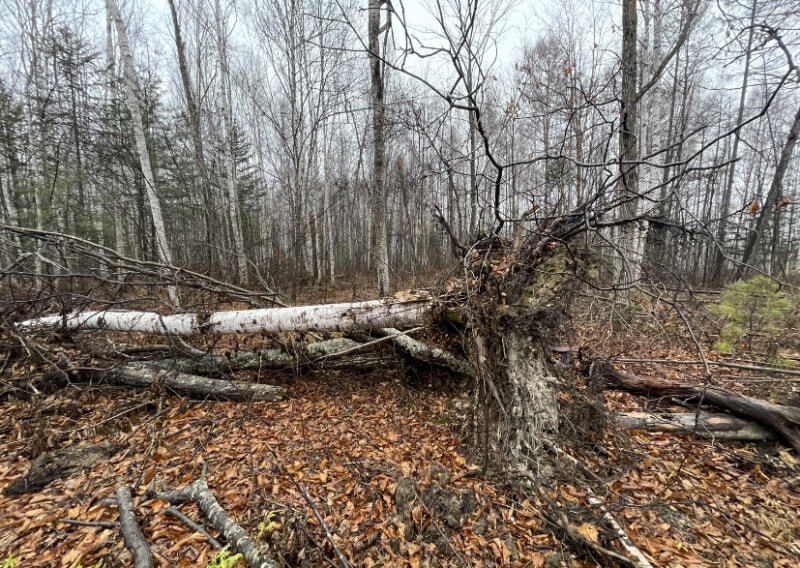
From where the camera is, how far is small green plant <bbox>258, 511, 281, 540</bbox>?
1957 mm

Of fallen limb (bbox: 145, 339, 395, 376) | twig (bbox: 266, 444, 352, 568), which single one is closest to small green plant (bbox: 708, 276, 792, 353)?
fallen limb (bbox: 145, 339, 395, 376)

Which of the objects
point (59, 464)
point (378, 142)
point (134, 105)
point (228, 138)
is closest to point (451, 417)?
point (59, 464)

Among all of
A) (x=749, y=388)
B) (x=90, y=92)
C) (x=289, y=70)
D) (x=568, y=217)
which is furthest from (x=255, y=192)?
(x=749, y=388)

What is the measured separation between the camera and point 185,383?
12.0ft

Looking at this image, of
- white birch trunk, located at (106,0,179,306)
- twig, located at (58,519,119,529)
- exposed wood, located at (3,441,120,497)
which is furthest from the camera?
white birch trunk, located at (106,0,179,306)

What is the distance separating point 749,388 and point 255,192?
20547 mm

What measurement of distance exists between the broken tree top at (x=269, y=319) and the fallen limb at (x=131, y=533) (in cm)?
164

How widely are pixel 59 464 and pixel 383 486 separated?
2.74m

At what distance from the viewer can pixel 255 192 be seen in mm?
18312

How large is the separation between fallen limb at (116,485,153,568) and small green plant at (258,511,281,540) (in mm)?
601

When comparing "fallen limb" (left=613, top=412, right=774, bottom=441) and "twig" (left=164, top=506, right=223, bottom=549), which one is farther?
"fallen limb" (left=613, top=412, right=774, bottom=441)

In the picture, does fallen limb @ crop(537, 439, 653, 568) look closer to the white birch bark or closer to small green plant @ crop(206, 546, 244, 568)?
small green plant @ crop(206, 546, 244, 568)

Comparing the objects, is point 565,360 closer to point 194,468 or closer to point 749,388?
point 749,388

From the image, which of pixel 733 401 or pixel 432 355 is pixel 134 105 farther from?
pixel 733 401
